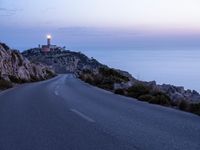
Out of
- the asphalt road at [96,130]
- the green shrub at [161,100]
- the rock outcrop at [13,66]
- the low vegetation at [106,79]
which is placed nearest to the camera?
the asphalt road at [96,130]

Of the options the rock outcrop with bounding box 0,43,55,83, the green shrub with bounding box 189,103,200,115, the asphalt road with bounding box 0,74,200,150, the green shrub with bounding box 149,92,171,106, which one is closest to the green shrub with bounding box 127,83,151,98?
the green shrub with bounding box 149,92,171,106

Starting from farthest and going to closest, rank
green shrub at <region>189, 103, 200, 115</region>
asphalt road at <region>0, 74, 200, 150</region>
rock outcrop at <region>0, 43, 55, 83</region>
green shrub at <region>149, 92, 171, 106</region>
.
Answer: rock outcrop at <region>0, 43, 55, 83</region>, green shrub at <region>149, 92, 171, 106</region>, green shrub at <region>189, 103, 200, 115</region>, asphalt road at <region>0, 74, 200, 150</region>

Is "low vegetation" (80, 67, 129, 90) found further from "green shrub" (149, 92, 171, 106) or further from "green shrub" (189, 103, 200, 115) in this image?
"green shrub" (189, 103, 200, 115)

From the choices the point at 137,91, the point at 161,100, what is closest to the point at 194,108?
the point at 161,100

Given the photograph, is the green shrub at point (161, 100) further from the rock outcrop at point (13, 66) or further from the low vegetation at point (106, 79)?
the rock outcrop at point (13, 66)

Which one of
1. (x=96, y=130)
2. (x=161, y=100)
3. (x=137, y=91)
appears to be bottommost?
(x=137, y=91)

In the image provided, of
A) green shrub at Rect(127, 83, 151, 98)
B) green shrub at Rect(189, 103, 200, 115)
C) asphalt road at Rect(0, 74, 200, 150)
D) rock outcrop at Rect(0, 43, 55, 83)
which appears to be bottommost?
rock outcrop at Rect(0, 43, 55, 83)

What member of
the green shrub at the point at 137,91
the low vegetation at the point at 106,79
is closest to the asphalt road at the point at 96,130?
the green shrub at the point at 137,91

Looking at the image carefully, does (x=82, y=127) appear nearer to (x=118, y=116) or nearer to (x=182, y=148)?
(x=118, y=116)

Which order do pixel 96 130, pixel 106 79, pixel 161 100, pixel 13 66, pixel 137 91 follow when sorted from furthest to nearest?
pixel 13 66, pixel 106 79, pixel 137 91, pixel 161 100, pixel 96 130

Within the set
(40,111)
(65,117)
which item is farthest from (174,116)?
(40,111)

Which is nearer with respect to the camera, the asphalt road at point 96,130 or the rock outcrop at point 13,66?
the asphalt road at point 96,130

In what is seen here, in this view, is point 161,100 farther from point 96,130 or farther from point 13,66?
point 13,66

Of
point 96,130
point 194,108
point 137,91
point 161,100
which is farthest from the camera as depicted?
point 137,91
